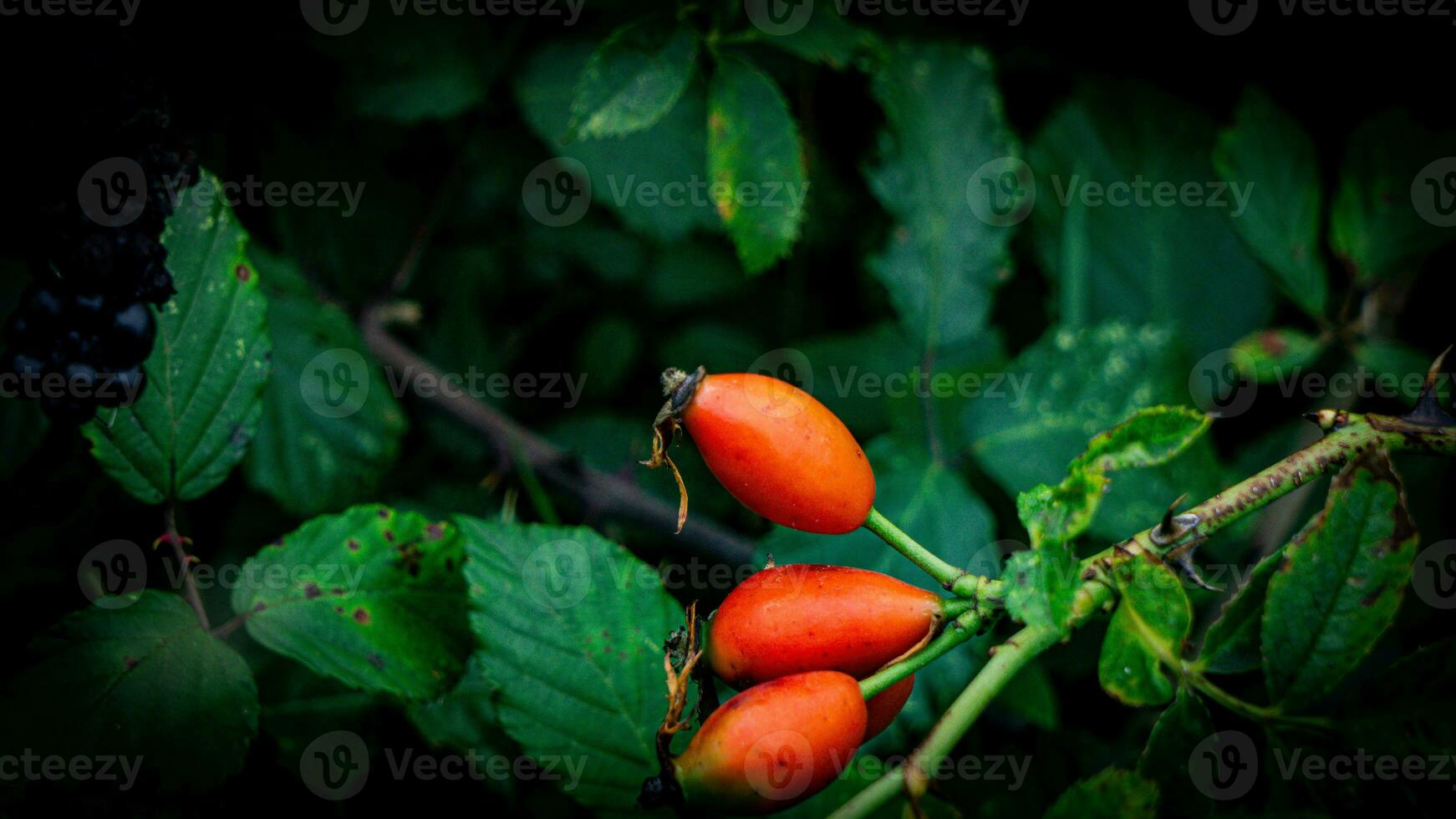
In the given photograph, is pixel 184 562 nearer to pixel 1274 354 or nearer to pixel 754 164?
pixel 754 164

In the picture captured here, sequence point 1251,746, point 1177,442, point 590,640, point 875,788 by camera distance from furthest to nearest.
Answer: point 590,640, point 1251,746, point 1177,442, point 875,788

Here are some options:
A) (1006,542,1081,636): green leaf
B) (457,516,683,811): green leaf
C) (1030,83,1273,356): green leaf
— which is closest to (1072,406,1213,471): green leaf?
(1006,542,1081,636): green leaf

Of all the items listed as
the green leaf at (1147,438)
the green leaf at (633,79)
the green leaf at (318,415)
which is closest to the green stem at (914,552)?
the green leaf at (1147,438)

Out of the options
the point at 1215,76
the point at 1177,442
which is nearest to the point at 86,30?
the point at 1177,442

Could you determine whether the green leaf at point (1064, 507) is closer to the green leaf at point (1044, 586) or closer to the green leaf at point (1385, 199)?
the green leaf at point (1044, 586)

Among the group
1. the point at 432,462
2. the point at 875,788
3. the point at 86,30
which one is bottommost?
the point at 432,462

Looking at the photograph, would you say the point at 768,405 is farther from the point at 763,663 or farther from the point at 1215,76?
the point at 1215,76

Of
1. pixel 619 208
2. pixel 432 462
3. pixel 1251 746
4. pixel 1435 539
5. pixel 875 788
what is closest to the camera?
pixel 875 788
